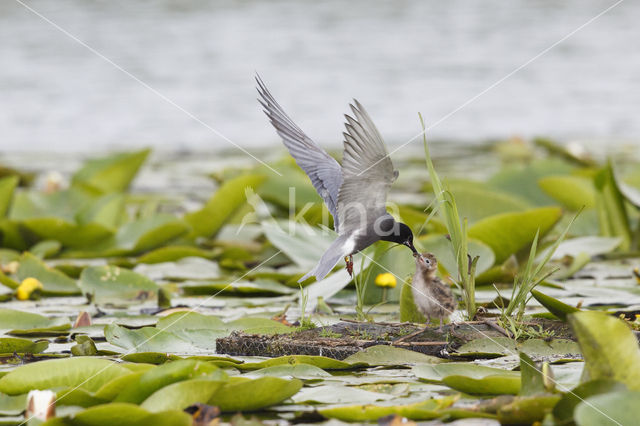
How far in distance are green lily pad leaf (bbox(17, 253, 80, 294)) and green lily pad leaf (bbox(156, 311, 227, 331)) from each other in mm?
1152

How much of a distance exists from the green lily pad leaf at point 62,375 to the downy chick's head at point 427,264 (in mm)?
1158

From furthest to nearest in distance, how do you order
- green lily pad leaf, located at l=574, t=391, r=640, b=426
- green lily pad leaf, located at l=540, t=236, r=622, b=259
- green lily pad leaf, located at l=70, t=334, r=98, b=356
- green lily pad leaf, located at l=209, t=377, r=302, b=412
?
green lily pad leaf, located at l=540, t=236, r=622, b=259 → green lily pad leaf, located at l=70, t=334, r=98, b=356 → green lily pad leaf, located at l=209, t=377, r=302, b=412 → green lily pad leaf, located at l=574, t=391, r=640, b=426

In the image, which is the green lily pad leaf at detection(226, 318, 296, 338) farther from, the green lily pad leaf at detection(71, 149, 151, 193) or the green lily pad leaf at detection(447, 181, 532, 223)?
the green lily pad leaf at detection(71, 149, 151, 193)

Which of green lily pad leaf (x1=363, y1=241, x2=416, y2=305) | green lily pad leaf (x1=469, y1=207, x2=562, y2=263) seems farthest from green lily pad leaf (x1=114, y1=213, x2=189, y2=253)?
green lily pad leaf (x1=469, y1=207, x2=562, y2=263)

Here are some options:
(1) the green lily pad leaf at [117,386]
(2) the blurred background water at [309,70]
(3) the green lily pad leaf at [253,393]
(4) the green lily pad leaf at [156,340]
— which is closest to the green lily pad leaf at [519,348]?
(3) the green lily pad leaf at [253,393]

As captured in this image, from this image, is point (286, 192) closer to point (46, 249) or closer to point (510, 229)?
point (46, 249)

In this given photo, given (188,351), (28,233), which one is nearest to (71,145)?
(28,233)

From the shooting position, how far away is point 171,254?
515 centimetres

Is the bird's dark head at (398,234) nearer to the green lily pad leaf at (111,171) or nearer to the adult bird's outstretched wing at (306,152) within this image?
the adult bird's outstretched wing at (306,152)

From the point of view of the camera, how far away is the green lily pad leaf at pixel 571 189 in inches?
230

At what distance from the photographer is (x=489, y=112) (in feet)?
43.3

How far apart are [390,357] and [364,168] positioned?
801mm

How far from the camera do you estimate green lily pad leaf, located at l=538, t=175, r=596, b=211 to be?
5.85 m

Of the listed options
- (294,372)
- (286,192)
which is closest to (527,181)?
(286,192)
